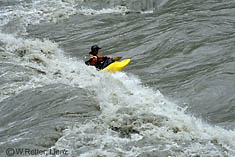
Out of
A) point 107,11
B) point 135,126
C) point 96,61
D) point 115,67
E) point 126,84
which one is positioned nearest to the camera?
point 135,126

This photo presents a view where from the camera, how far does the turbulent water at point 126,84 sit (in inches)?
186

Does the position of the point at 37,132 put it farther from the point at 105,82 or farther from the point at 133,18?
the point at 133,18

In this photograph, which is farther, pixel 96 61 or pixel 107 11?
pixel 107 11

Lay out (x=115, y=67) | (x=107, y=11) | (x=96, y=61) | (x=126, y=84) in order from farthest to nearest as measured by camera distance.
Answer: (x=107, y=11) → (x=96, y=61) → (x=115, y=67) → (x=126, y=84)

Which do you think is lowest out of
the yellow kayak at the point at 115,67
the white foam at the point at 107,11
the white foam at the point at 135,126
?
the white foam at the point at 135,126

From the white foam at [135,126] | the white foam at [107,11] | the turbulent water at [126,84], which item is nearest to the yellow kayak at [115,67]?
the turbulent water at [126,84]

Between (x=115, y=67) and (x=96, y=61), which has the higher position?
(x=96, y=61)

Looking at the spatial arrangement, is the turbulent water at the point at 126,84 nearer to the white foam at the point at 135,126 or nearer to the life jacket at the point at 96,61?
the white foam at the point at 135,126

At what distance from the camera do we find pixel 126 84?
7.30 metres

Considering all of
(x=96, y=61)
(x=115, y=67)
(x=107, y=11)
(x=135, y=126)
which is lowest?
(x=135, y=126)

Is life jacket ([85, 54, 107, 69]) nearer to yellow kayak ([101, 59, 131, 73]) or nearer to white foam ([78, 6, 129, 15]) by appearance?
yellow kayak ([101, 59, 131, 73])

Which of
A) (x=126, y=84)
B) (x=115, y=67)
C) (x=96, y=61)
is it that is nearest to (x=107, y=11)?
(x=96, y=61)

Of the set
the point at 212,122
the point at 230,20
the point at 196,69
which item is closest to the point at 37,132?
the point at 212,122

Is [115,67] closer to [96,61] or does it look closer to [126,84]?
[96,61]
